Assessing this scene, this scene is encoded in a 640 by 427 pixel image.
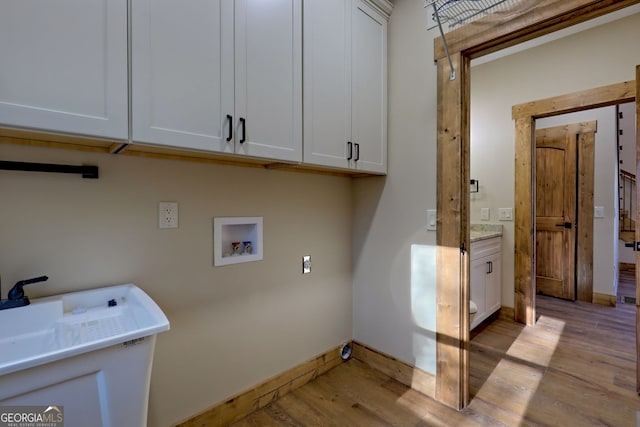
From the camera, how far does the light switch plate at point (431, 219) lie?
1895 mm

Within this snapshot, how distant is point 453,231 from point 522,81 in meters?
2.54

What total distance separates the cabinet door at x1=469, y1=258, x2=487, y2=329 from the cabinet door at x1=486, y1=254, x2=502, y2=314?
0.40 feet

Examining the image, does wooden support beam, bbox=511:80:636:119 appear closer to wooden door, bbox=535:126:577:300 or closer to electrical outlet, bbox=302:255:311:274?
wooden door, bbox=535:126:577:300

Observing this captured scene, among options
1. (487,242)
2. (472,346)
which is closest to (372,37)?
(487,242)

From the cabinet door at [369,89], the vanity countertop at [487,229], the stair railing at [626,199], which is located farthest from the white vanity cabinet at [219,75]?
the stair railing at [626,199]

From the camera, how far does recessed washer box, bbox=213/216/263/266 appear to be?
5.42 feet

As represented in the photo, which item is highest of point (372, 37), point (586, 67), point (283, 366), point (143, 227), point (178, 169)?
point (586, 67)

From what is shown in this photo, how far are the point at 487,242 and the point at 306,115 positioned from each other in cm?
237

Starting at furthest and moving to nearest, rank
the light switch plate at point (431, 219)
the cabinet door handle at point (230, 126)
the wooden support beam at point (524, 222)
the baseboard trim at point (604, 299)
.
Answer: the baseboard trim at point (604, 299), the wooden support beam at point (524, 222), the light switch plate at point (431, 219), the cabinet door handle at point (230, 126)

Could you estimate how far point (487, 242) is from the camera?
3033mm

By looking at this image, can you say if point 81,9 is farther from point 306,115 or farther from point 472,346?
point 472,346

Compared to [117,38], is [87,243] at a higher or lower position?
lower

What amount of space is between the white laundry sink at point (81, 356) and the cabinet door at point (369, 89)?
1.43 meters

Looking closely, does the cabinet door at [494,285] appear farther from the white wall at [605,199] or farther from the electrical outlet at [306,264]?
the electrical outlet at [306,264]
